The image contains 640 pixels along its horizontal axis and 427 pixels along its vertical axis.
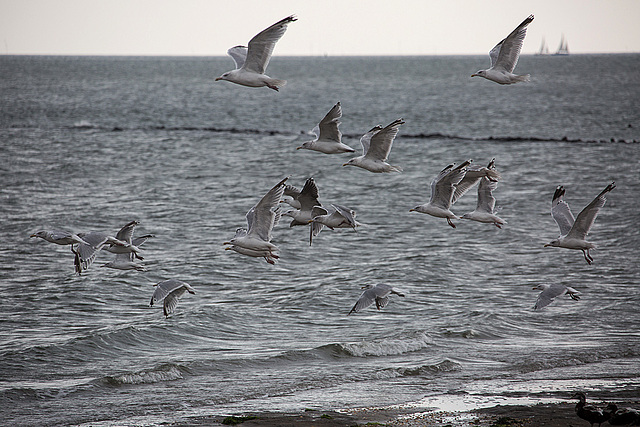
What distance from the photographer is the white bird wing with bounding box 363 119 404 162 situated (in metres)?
12.3

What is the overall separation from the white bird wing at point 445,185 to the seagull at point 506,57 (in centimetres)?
154

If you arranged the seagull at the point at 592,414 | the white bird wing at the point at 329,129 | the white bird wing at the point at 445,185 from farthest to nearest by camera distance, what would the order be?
the white bird wing at the point at 445,185, the white bird wing at the point at 329,129, the seagull at the point at 592,414

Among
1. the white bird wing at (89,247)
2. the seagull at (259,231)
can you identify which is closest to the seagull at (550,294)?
the seagull at (259,231)

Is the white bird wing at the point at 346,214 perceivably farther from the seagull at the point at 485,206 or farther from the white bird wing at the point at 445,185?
the seagull at the point at 485,206

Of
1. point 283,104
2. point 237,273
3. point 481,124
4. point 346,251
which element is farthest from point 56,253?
point 283,104

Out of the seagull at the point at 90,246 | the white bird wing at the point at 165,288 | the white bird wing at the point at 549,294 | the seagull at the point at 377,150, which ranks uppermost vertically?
the seagull at the point at 377,150

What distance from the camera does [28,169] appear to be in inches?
1419

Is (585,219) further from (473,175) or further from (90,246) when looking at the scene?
(90,246)

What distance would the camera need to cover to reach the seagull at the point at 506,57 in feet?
41.1

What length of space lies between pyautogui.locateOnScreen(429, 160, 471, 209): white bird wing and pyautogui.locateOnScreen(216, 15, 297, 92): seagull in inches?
117

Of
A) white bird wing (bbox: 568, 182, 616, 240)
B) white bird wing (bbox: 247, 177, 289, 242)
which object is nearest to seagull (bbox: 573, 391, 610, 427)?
white bird wing (bbox: 568, 182, 616, 240)

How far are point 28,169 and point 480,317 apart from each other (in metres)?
26.1

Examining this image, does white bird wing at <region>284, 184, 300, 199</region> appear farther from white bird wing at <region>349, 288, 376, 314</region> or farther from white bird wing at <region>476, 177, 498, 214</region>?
white bird wing at <region>476, 177, 498, 214</region>

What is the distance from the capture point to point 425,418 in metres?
10.7
